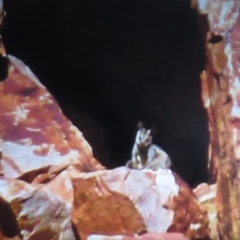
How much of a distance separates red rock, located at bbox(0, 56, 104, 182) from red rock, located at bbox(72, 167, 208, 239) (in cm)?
9

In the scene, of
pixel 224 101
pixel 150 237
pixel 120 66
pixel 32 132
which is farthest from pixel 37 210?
pixel 224 101

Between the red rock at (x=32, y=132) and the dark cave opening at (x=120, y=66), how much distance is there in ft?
0.12

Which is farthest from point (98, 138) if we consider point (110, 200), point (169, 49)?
point (169, 49)

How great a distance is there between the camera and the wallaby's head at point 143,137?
1766 mm

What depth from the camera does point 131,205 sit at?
1.62 m

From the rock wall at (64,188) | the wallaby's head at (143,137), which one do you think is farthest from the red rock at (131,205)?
the wallaby's head at (143,137)

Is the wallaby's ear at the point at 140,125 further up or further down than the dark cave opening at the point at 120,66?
further down

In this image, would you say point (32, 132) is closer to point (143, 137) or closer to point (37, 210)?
point (37, 210)

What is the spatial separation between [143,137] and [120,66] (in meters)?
0.30

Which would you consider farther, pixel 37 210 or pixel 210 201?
pixel 210 201

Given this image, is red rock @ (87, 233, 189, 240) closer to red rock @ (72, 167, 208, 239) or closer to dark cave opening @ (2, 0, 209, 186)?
red rock @ (72, 167, 208, 239)

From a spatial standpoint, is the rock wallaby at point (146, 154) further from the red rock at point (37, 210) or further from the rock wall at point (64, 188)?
the red rock at point (37, 210)

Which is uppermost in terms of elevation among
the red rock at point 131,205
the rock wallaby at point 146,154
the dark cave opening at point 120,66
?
the dark cave opening at point 120,66

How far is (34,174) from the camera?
161cm
